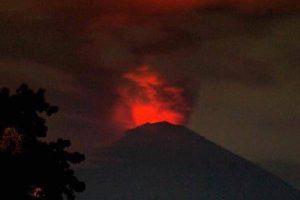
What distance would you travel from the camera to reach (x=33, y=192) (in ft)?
38.8

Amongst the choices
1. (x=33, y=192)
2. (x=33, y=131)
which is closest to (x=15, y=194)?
(x=33, y=192)

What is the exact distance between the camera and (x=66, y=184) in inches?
464

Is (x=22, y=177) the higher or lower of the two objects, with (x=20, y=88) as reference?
lower

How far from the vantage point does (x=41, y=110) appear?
1169 centimetres

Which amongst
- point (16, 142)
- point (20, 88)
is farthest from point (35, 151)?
point (20, 88)

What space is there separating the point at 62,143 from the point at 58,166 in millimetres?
384

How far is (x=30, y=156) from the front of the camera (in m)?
11.9

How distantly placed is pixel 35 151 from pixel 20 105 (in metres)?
0.78

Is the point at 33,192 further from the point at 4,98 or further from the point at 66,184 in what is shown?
the point at 4,98

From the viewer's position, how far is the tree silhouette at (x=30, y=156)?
1173 centimetres

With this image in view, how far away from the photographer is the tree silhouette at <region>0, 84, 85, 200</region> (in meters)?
11.7

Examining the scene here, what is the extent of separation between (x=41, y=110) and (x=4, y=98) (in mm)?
731

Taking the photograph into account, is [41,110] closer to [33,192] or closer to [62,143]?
[62,143]

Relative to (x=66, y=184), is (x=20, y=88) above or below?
above
